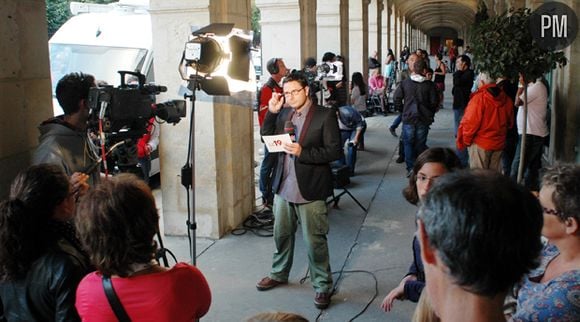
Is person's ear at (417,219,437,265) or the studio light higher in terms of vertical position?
the studio light

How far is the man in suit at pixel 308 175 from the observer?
4.16 meters

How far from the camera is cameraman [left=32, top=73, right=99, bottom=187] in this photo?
320cm

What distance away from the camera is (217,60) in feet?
12.7

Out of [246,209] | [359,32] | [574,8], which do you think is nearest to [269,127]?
[246,209]

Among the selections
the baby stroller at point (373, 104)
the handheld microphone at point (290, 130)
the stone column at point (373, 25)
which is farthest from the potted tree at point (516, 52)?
the stone column at point (373, 25)

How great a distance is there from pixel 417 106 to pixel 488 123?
72.5 inches

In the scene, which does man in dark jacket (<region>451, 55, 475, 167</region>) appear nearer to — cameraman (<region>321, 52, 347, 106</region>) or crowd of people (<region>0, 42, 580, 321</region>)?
cameraman (<region>321, 52, 347, 106</region>)

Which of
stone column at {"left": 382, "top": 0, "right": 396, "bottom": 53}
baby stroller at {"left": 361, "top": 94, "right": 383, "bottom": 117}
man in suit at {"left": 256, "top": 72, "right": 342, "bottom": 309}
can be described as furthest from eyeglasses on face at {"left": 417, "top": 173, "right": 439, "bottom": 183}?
stone column at {"left": 382, "top": 0, "right": 396, "bottom": 53}

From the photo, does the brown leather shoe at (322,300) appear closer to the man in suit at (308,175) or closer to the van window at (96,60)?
the man in suit at (308,175)

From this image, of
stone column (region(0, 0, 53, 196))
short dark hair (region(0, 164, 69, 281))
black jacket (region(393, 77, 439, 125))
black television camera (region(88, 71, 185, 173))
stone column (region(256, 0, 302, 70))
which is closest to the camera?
short dark hair (region(0, 164, 69, 281))

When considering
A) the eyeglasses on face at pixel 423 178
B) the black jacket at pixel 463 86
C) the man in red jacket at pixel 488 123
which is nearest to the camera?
the eyeglasses on face at pixel 423 178

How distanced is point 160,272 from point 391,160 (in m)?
7.98

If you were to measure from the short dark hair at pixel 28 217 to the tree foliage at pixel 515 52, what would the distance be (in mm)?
5164

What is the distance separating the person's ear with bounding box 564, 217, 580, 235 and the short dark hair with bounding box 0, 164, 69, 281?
194cm
